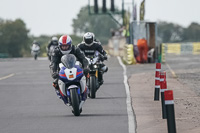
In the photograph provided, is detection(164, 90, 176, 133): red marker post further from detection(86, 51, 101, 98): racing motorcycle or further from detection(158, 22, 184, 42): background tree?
detection(158, 22, 184, 42): background tree

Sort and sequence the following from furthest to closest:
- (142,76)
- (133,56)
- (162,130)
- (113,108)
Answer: (133,56), (142,76), (113,108), (162,130)

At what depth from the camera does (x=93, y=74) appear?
17984 millimetres

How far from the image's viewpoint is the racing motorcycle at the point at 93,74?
58.0 ft

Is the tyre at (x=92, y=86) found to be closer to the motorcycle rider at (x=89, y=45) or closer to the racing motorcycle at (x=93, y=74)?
the racing motorcycle at (x=93, y=74)

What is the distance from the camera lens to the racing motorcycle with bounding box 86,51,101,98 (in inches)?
696

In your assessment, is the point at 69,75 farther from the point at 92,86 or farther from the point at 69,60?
the point at 92,86

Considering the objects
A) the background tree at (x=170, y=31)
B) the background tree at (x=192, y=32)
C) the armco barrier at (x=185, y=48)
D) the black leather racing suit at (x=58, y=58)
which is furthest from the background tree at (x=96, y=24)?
the black leather racing suit at (x=58, y=58)

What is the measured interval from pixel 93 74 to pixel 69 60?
14.2 feet

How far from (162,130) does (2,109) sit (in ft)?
16.9

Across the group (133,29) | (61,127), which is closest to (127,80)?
(61,127)

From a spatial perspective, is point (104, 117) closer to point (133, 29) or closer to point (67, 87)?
point (67, 87)

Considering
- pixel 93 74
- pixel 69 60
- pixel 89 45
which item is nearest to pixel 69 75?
pixel 69 60

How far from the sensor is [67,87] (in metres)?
13.7

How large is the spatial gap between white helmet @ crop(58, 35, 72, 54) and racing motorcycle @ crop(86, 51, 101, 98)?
348cm
